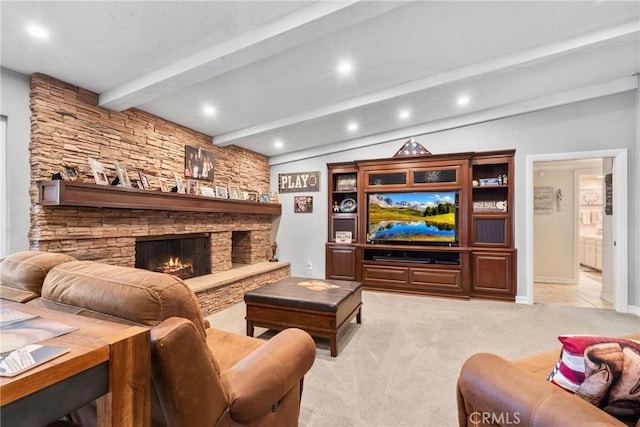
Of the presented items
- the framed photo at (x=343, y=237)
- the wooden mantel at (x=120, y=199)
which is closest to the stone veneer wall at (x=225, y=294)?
the wooden mantel at (x=120, y=199)

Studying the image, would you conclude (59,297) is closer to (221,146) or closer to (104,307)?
(104,307)

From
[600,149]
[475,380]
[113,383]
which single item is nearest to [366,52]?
[475,380]

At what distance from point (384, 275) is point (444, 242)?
1.12 m

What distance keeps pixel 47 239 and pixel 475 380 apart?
11.0 feet

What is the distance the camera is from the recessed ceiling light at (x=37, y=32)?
202cm

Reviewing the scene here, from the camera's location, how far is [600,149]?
4.08 metres

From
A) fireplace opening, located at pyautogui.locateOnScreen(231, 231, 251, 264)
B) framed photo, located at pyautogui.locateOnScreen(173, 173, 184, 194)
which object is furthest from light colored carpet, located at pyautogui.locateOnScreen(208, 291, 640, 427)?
framed photo, located at pyautogui.locateOnScreen(173, 173, 184, 194)

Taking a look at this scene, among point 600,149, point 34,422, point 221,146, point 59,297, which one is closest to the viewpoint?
point 34,422

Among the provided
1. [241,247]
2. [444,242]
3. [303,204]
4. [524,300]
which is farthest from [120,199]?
[524,300]

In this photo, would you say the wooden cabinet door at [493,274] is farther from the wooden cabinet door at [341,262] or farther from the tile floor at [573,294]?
the wooden cabinet door at [341,262]

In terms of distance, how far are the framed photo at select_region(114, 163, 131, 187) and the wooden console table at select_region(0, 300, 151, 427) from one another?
8.55ft

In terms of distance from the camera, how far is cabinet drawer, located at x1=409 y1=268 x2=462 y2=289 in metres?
4.57

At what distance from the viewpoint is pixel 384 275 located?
4.96m

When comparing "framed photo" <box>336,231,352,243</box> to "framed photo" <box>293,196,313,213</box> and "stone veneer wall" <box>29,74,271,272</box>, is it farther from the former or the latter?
"stone veneer wall" <box>29,74,271,272</box>
